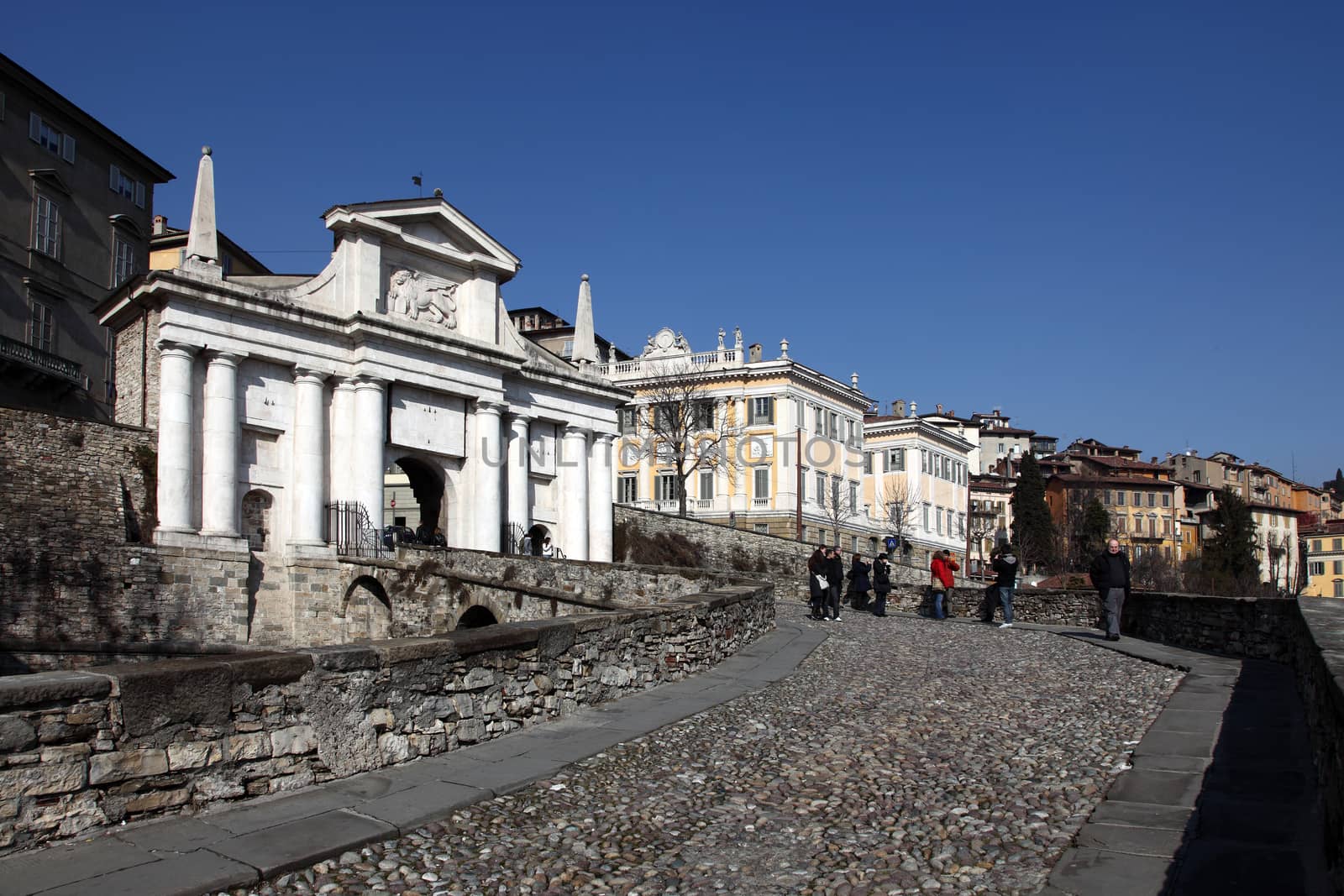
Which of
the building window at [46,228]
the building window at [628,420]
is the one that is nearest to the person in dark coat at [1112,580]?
the building window at [46,228]

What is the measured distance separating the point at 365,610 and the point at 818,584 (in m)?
12.2

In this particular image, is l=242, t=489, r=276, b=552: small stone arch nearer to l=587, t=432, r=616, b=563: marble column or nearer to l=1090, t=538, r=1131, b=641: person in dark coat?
l=587, t=432, r=616, b=563: marble column

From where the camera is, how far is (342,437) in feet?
103

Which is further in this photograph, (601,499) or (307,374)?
(601,499)

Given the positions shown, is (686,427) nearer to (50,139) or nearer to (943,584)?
(50,139)

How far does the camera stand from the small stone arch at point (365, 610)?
1123 inches

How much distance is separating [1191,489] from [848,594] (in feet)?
268

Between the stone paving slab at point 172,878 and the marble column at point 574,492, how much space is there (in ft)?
106

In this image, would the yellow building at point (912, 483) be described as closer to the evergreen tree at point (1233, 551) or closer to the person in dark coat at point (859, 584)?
the evergreen tree at point (1233, 551)

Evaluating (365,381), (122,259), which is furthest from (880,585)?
(122,259)

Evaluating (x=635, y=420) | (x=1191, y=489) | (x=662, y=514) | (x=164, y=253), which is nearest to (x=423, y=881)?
(x=662, y=514)

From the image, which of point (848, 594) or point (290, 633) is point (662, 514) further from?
point (290, 633)

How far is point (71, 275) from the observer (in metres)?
40.3

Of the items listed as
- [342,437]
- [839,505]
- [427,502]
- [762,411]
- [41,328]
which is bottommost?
[839,505]
